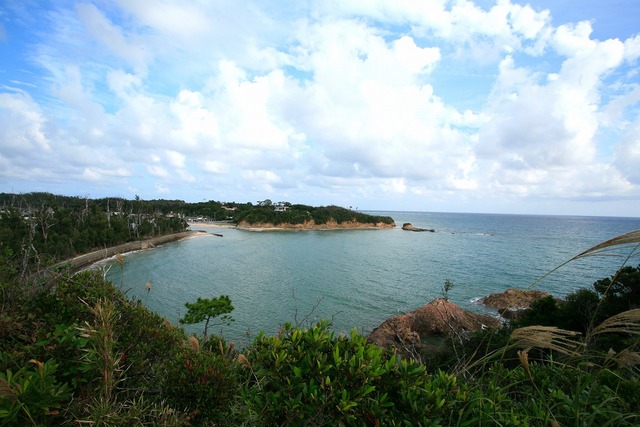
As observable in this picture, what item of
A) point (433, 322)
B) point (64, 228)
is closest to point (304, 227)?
point (64, 228)

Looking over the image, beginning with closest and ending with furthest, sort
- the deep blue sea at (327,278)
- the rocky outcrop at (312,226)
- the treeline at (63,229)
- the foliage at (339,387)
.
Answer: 1. the foliage at (339,387)
2. the deep blue sea at (327,278)
3. the treeline at (63,229)
4. the rocky outcrop at (312,226)

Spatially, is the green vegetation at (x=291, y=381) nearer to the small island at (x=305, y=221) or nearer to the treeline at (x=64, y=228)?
the treeline at (x=64, y=228)

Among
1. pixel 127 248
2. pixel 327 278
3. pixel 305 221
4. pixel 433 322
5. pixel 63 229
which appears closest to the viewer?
pixel 433 322

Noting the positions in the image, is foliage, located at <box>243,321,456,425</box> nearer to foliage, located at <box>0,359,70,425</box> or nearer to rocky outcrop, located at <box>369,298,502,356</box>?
foliage, located at <box>0,359,70,425</box>

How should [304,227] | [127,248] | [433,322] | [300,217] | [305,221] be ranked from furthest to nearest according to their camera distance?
1. [305,221]
2. [300,217]
3. [304,227]
4. [127,248]
5. [433,322]

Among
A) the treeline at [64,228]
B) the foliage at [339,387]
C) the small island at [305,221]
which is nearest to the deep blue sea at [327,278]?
the treeline at [64,228]

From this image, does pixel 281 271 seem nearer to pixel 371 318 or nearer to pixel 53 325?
pixel 371 318

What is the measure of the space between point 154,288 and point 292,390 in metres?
25.0

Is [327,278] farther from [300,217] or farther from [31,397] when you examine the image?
[300,217]

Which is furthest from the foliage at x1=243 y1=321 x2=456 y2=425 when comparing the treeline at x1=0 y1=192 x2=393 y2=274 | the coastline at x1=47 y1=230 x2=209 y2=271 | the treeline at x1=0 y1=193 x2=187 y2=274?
the coastline at x1=47 y1=230 x2=209 y2=271

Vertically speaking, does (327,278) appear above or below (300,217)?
below

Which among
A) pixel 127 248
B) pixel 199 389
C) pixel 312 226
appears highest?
pixel 199 389

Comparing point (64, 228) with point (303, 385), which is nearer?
point (303, 385)

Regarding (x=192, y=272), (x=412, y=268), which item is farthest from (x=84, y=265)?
(x=412, y=268)
